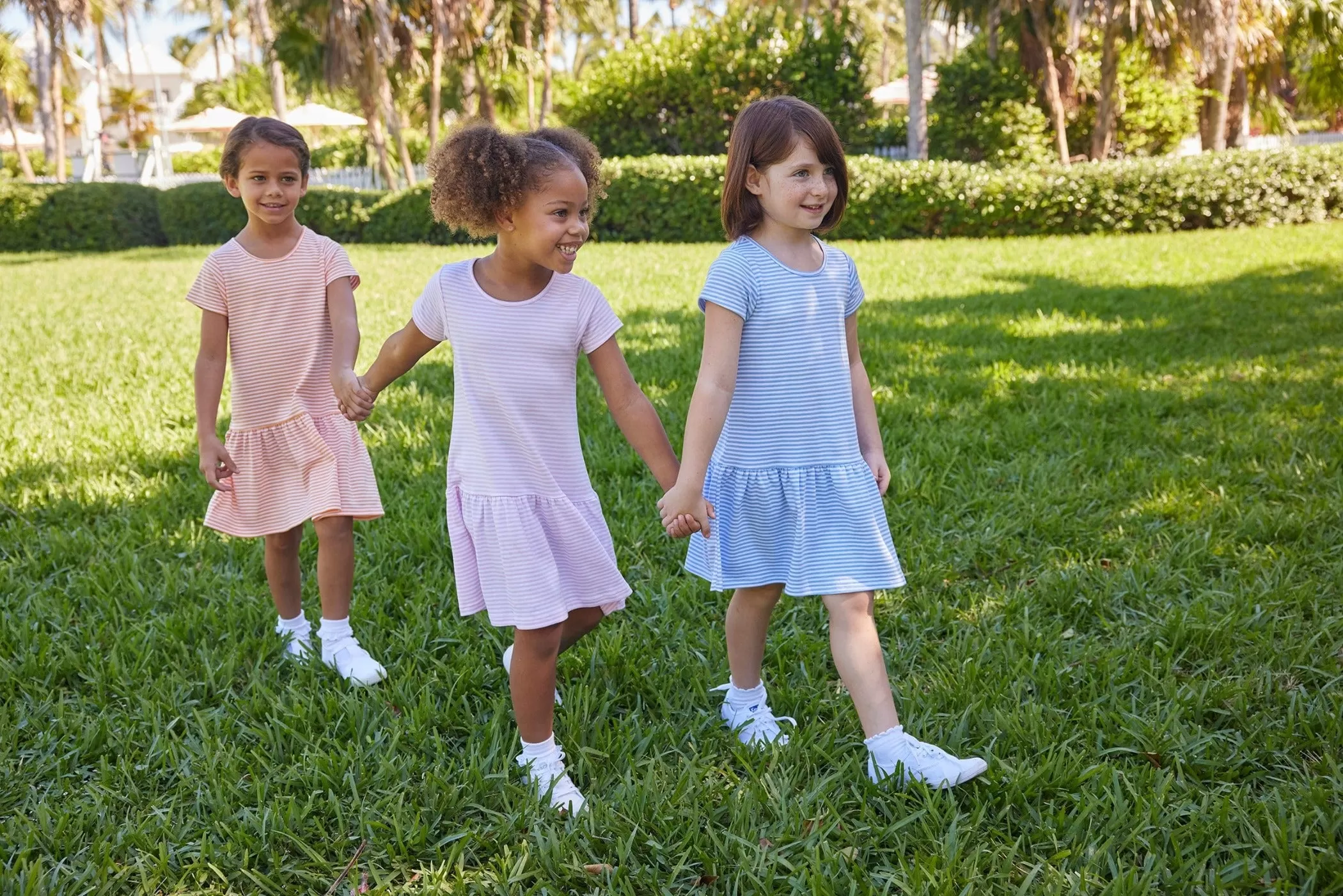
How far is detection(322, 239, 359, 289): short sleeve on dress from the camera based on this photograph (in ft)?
9.14

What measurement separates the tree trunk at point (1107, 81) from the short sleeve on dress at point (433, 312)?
15.4m

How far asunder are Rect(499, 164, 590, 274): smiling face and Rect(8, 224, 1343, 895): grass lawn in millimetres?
1086

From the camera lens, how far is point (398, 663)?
113 inches

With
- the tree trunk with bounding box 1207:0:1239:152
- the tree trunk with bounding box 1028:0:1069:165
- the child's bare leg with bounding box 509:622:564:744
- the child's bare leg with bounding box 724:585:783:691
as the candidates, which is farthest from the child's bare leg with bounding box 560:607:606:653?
the tree trunk with bounding box 1207:0:1239:152

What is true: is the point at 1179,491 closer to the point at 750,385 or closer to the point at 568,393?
the point at 750,385

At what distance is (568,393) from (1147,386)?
4.37 m

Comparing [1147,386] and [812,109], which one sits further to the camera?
[1147,386]

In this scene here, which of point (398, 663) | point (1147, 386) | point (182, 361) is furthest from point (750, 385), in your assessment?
point (182, 361)

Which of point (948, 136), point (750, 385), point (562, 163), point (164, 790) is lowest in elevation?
point (164, 790)

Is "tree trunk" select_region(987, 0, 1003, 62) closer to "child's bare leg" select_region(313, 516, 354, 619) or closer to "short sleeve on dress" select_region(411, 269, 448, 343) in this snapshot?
"child's bare leg" select_region(313, 516, 354, 619)

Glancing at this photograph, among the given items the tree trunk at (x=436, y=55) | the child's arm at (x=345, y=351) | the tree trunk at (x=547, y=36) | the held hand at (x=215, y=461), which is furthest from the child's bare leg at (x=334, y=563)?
the tree trunk at (x=547, y=36)

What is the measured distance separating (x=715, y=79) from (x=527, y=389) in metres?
16.4

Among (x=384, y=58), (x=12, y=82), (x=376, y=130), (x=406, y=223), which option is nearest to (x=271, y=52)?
(x=376, y=130)

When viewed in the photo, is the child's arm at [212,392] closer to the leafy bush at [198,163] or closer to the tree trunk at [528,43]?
the tree trunk at [528,43]
